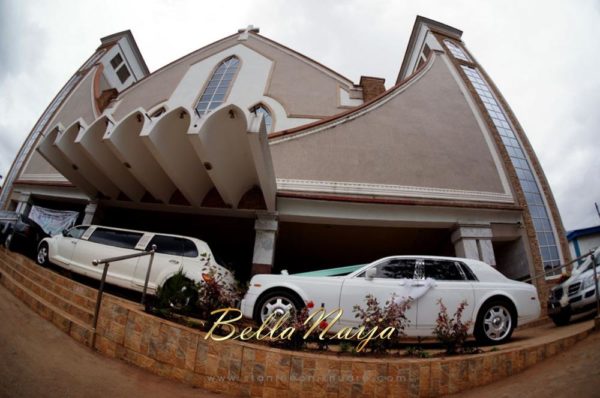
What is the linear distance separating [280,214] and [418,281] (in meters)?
4.24

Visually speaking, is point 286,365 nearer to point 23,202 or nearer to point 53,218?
point 53,218

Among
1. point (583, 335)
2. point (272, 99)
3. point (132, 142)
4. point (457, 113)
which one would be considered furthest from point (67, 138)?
point (457, 113)

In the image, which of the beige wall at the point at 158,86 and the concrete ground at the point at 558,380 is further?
the beige wall at the point at 158,86

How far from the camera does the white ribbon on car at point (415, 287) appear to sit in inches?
183

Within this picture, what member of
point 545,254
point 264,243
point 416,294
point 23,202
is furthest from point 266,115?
point 545,254

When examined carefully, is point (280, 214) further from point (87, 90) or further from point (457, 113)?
point (87, 90)

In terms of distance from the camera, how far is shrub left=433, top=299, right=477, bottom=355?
4.12 metres

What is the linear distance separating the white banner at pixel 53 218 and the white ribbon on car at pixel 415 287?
39.9ft

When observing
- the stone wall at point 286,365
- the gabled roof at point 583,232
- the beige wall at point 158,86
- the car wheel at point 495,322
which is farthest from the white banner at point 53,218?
the gabled roof at point 583,232

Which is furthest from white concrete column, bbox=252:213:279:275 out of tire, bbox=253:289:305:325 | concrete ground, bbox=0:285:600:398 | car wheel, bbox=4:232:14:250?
car wheel, bbox=4:232:14:250

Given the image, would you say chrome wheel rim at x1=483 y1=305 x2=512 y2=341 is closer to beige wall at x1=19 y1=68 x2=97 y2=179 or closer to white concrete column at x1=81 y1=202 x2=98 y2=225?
white concrete column at x1=81 y1=202 x2=98 y2=225

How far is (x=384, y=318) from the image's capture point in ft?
13.8

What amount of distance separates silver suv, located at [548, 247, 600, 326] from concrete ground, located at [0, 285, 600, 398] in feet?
6.65

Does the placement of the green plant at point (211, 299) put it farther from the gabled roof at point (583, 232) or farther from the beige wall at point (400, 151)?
the gabled roof at point (583, 232)
